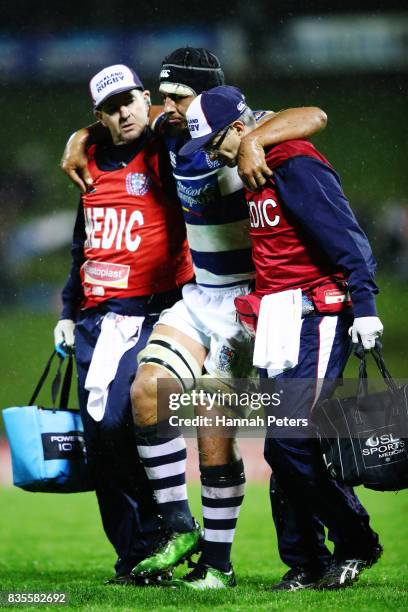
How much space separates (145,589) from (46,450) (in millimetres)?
757

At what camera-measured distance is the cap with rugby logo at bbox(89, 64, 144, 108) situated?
4301 mm

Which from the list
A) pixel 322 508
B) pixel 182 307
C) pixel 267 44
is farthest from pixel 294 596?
pixel 267 44

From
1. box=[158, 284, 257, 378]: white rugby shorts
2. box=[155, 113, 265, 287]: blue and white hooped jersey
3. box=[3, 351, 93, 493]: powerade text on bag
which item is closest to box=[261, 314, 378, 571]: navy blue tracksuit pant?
box=[158, 284, 257, 378]: white rugby shorts

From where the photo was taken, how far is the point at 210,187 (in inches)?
159

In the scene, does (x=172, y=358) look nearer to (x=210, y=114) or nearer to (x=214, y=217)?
(x=214, y=217)

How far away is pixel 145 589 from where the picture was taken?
12.9ft

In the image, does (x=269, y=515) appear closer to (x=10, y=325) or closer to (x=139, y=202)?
(x=139, y=202)

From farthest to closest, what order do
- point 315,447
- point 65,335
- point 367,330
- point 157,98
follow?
1. point 157,98
2. point 65,335
3. point 315,447
4. point 367,330

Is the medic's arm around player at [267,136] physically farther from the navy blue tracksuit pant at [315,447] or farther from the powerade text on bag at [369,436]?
the powerade text on bag at [369,436]

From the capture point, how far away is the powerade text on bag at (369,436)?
11.5 ft

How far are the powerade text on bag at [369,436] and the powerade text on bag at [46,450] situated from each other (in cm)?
124

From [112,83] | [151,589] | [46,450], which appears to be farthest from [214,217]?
[151,589]

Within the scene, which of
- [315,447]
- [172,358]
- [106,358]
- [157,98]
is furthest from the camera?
[157,98]

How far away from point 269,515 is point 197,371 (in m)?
2.89
